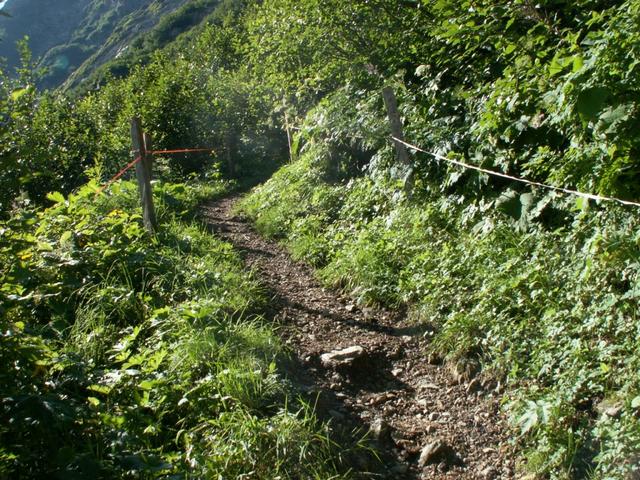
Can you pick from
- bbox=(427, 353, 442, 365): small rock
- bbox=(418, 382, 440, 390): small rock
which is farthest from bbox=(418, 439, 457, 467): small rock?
bbox=(427, 353, 442, 365): small rock

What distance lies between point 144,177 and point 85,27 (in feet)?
442

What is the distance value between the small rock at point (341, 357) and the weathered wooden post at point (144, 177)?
308 cm

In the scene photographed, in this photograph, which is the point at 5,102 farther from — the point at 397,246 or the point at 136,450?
the point at 397,246

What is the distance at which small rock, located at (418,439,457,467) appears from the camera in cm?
343

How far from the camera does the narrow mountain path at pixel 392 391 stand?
3.43 m

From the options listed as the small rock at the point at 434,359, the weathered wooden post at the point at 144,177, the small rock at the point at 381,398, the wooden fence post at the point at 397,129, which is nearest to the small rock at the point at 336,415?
the small rock at the point at 381,398

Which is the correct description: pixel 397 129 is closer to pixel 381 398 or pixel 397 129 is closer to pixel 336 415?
pixel 381 398

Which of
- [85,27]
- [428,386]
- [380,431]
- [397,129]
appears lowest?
[428,386]

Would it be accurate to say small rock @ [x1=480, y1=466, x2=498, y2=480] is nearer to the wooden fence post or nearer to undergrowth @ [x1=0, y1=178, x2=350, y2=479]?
undergrowth @ [x1=0, y1=178, x2=350, y2=479]

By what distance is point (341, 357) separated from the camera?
450 centimetres

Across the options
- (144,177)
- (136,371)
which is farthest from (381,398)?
(144,177)

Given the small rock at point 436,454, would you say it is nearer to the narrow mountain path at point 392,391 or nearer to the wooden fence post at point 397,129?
the narrow mountain path at point 392,391

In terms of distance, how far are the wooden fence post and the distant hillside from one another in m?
64.9

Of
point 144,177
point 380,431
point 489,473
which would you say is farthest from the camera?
point 144,177
